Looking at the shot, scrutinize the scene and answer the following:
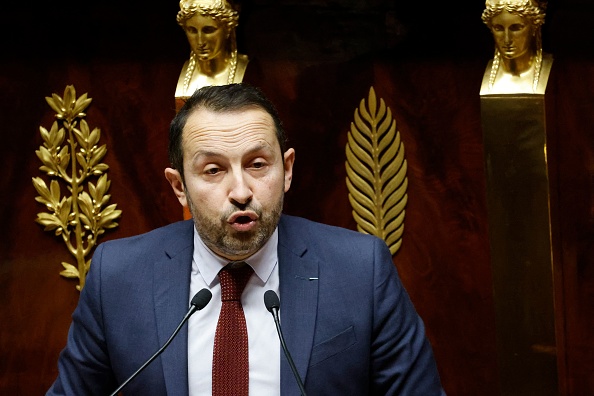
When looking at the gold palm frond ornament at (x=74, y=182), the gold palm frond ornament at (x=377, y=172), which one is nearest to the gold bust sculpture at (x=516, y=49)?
the gold palm frond ornament at (x=377, y=172)

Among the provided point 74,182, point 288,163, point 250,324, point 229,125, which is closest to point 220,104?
point 229,125

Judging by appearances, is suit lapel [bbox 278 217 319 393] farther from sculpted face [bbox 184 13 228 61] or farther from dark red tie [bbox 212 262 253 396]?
sculpted face [bbox 184 13 228 61]

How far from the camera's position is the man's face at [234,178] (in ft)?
5.62

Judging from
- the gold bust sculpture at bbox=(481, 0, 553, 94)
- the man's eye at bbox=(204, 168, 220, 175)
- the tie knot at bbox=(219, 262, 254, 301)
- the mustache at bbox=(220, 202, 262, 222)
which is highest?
the gold bust sculpture at bbox=(481, 0, 553, 94)

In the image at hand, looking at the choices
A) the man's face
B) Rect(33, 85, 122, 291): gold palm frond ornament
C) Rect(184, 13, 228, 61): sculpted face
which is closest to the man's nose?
the man's face

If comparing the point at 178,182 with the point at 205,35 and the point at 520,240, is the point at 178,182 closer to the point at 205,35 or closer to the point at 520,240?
the point at 205,35

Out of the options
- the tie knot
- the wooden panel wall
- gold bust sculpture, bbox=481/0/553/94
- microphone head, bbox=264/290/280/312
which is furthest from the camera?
the wooden panel wall

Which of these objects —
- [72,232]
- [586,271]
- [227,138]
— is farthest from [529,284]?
[72,232]

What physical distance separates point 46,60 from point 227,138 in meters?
0.74

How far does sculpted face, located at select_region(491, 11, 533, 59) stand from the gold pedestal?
3.4 inches

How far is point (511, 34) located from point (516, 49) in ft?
0.11

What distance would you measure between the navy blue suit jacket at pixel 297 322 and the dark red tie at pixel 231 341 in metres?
0.06

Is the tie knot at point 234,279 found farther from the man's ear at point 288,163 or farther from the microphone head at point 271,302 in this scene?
the microphone head at point 271,302

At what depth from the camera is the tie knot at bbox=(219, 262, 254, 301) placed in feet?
5.93
